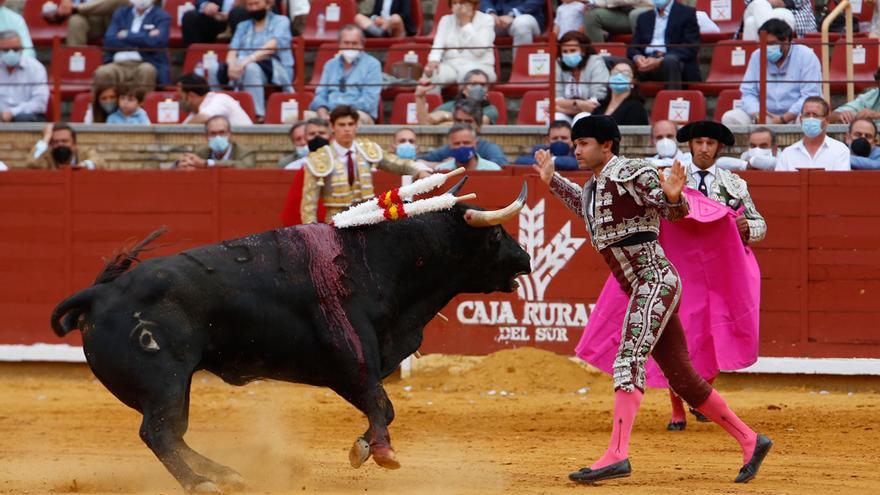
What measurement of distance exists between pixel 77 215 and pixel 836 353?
5.38 metres

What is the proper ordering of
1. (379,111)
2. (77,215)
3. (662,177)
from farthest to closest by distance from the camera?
1. (379,111)
2. (77,215)
3. (662,177)

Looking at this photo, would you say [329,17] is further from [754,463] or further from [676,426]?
[754,463]

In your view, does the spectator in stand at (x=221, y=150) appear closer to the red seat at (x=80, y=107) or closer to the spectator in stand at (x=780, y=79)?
the red seat at (x=80, y=107)

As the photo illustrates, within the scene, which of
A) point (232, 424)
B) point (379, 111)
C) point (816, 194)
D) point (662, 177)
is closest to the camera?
point (662, 177)

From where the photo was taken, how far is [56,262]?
441 inches

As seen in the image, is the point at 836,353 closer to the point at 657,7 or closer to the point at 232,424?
the point at 657,7

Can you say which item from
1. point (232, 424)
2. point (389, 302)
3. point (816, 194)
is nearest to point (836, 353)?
point (816, 194)

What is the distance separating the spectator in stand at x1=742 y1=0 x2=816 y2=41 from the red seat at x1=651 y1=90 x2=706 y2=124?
78 centimetres

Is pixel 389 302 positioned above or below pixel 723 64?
below

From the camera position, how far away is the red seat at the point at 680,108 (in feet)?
36.6

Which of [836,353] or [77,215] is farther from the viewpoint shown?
[77,215]

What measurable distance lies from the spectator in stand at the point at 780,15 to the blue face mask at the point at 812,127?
1.46m

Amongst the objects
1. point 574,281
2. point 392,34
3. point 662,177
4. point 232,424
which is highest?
point 392,34

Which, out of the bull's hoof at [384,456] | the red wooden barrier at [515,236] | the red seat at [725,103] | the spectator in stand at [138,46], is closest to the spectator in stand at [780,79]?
the red seat at [725,103]
